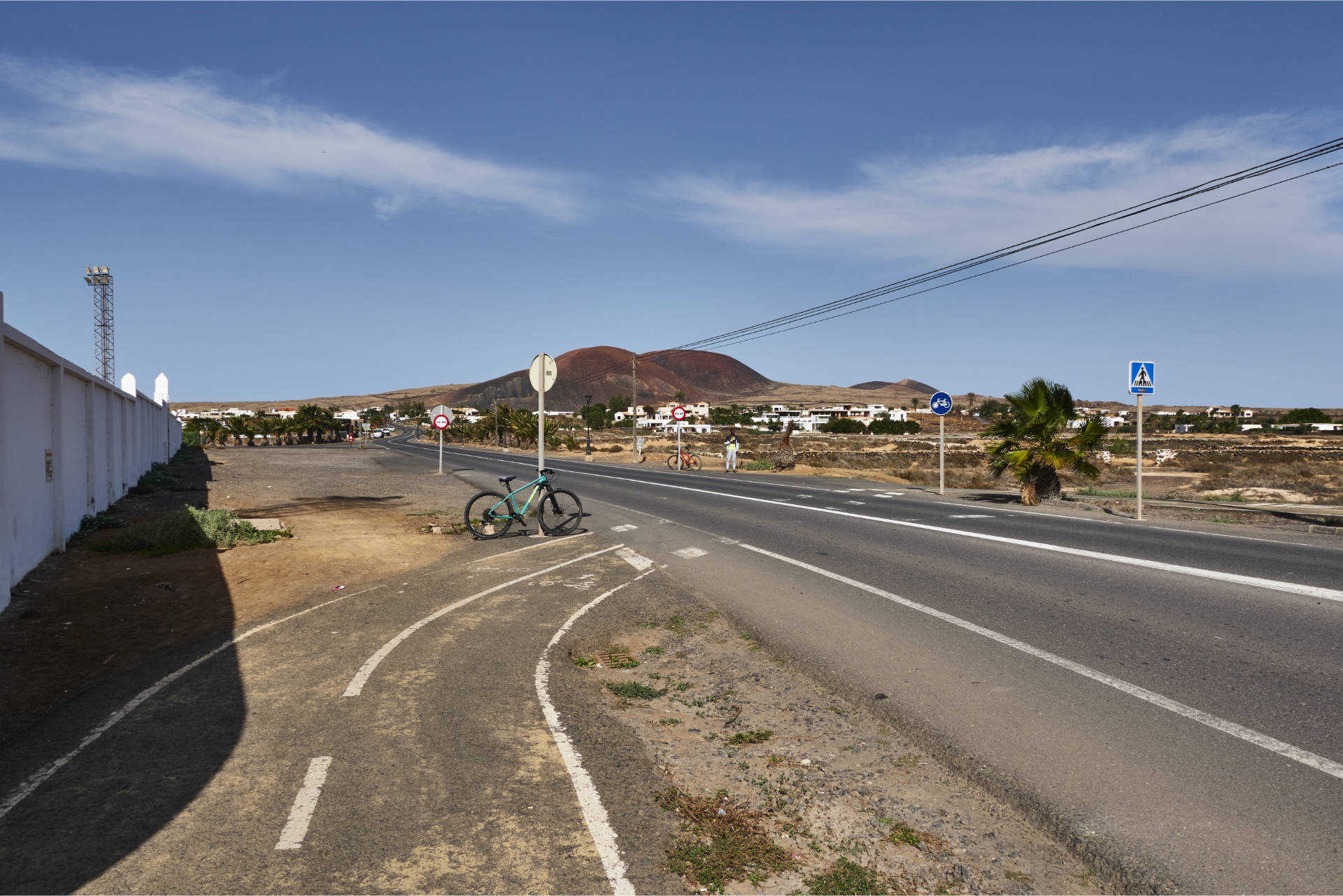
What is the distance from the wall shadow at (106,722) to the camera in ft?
12.0

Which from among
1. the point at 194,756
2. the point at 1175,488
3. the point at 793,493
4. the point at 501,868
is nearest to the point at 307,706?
A: the point at 194,756

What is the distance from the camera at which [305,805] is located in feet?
12.9

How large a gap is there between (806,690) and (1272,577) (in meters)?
6.42

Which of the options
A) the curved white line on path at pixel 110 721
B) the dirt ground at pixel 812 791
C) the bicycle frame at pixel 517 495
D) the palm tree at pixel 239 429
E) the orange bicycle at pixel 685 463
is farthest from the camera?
the palm tree at pixel 239 429

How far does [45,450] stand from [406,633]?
7.62 m

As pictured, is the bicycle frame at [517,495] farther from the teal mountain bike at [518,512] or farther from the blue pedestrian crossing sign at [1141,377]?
the blue pedestrian crossing sign at [1141,377]

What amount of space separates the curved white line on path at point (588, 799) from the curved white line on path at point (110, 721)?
108 inches

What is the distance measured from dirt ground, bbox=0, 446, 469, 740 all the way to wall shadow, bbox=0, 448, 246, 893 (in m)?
0.03

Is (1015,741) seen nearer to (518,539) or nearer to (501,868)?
(501,868)

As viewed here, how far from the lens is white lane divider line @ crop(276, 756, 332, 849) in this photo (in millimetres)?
3621

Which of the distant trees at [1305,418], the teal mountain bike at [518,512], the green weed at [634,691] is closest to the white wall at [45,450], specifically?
the teal mountain bike at [518,512]

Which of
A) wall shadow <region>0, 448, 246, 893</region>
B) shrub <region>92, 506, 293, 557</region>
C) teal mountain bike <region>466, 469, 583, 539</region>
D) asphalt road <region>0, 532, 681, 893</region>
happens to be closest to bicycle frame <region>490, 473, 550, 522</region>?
teal mountain bike <region>466, 469, 583, 539</region>

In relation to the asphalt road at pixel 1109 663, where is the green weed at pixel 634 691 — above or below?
below

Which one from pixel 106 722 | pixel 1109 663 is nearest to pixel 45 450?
pixel 106 722
